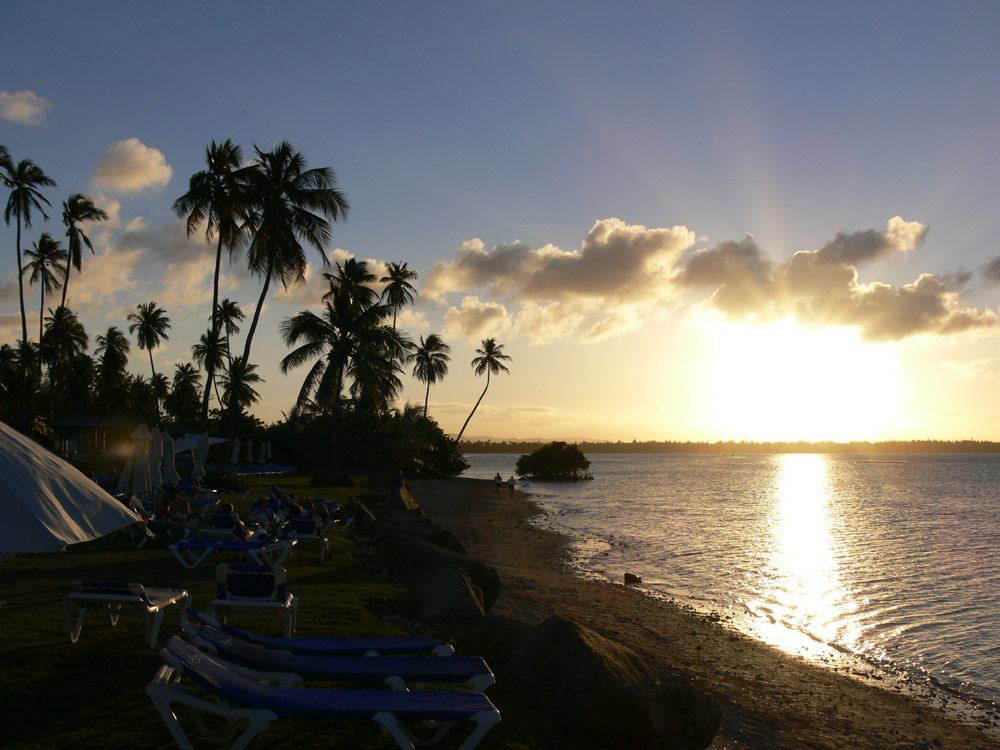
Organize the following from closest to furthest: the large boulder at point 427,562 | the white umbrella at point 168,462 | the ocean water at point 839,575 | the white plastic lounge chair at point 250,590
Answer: the white plastic lounge chair at point 250,590 → the large boulder at point 427,562 → the ocean water at point 839,575 → the white umbrella at point 168,462

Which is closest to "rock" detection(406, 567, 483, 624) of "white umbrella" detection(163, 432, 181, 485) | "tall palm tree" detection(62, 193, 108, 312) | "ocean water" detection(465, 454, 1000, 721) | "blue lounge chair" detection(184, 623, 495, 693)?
"blue lounge chair" detection(184, 623, 495, 693)

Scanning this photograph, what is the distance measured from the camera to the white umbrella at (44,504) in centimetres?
376

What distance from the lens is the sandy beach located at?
8.01 m

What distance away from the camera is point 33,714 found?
4.96 meters

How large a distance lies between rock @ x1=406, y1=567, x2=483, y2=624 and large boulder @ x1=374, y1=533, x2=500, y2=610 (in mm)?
511

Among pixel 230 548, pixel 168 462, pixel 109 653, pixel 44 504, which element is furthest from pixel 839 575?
pixel 44 504

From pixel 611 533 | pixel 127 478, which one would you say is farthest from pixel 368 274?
pixel 127 478

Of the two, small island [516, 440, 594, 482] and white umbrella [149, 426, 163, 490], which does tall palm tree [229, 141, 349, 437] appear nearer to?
white umbrella [149, 426, 163, 490]

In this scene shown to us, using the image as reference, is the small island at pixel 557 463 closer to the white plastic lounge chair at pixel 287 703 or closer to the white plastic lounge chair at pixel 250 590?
Result: the white plastic lounge chair at pixel 250 590

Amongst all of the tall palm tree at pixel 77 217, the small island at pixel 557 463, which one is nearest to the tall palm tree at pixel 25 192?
the tall palm tree at pixel 77 217

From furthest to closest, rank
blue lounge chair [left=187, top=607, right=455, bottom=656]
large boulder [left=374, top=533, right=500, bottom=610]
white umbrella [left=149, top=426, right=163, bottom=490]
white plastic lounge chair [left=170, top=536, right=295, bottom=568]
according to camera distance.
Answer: white umbrella [left=149, top=426, right=163, bottom=490] → white plastic lounge chair [left=170, top=536, right=295, bottom=568] → large boulder [left=374, top=533, right=500, bottom=610] → blue lounge chair [left=187, top=607, right=455, bottom=656]

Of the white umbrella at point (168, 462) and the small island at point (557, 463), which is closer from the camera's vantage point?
the white umbrella at point (168, 462)

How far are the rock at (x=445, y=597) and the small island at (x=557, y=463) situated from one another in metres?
69.6

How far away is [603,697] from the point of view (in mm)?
5844
